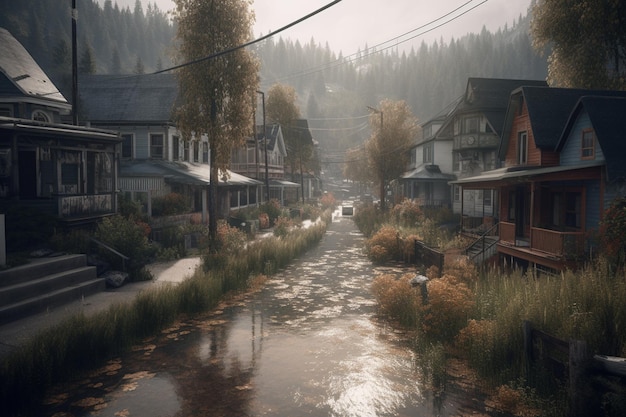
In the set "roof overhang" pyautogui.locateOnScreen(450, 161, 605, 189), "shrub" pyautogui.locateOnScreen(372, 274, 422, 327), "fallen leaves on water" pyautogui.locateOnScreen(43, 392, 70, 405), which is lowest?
"fallen leaves on water" pyautogui.locateOnScreen(43, 392, 70, 405)

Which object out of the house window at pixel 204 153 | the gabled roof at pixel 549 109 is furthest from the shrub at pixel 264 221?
the gabled roof at pixel 549 109

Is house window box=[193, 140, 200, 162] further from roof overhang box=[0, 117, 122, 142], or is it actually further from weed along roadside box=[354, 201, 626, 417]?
weed along roadside box=[354, 201, 626, 417]

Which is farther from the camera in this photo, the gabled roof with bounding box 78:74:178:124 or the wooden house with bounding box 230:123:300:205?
the wooden house with bounding box 230:123:300:205

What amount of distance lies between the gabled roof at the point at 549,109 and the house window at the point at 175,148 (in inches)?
949

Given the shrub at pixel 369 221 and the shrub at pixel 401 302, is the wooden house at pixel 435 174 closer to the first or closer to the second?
the shrub at pixel 369 221

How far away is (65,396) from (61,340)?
1.14 meters

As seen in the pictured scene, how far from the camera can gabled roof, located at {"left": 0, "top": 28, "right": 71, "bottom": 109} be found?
23219mm

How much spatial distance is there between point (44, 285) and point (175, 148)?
916 inches

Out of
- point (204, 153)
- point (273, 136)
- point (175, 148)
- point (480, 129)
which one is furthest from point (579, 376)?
point (273, 136)

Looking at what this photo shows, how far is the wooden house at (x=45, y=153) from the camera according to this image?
15.9m

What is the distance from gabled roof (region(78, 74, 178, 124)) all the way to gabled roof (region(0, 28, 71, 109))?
588 centimetres

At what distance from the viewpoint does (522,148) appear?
74.3 ft

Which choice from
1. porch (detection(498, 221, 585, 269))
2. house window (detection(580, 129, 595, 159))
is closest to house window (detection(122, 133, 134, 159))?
porch (detection(498, 221, 585, 269))

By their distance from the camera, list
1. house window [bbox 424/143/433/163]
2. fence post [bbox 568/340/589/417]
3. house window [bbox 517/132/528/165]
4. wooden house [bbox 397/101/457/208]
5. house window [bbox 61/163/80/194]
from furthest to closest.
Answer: house window [bbox 424/143/433/163]
wooden house [bbox 397/101/457/208]
house window [bbox 61/163/80/194]
house window [bbox 517/132/528/165]
fence post [bbox 568/340/589/417]
